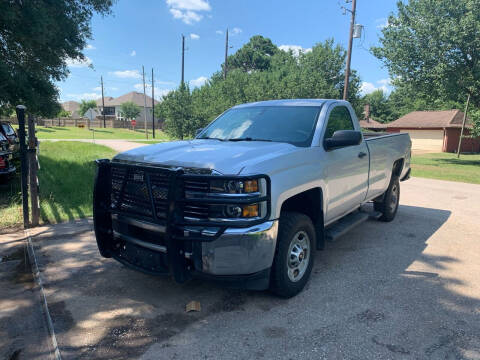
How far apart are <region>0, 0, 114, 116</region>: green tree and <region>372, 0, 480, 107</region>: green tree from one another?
16510 millimetres

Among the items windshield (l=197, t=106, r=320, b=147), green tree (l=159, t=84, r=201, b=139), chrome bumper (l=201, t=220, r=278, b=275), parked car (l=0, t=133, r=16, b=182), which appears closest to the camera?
chrome bumper (l=201, t=220, r=278, b=275)

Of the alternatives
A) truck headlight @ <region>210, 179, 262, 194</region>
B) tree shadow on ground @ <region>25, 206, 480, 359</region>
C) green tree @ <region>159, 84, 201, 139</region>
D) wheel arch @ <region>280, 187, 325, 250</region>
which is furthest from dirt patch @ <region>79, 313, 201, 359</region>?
green tree @ <region>159, 84, 201, 139</region>

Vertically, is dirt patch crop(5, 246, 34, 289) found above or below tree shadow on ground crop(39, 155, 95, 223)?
below

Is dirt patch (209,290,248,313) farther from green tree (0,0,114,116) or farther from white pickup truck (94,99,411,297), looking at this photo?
green tree (0,0,114,116)

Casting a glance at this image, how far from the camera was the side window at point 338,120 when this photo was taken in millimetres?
4402

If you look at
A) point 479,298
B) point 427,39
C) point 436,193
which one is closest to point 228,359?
point 479,298

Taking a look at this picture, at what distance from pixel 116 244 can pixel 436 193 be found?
30.3 feet

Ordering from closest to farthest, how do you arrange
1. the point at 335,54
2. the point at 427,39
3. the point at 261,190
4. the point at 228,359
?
the point at 228,359
the point at 261,190
the point at 427,39
the point at 335,54

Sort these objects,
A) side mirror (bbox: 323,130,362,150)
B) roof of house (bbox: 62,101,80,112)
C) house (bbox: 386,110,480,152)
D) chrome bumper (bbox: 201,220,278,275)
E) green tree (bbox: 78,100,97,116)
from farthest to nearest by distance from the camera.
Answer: roof of house (bbox: 62,101,80,112)
green tree (bbox: 78,100,97,116)
house (bbox: 386,110,480,152)
side mirror (bbox: 323,130,362,150)
chrome bumper (bbox: 201,220,278,275)

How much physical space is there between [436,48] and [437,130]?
18024mm

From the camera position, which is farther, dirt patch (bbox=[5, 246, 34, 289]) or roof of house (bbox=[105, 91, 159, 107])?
roof of house (bbox=[105, 91, 159, 107])

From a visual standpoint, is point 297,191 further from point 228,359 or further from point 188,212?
point 228,359

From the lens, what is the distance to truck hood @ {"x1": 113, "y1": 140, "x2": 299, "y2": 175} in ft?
10.2

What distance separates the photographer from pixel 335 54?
1593 inches
